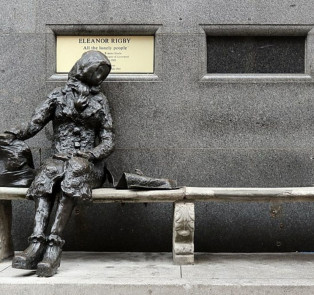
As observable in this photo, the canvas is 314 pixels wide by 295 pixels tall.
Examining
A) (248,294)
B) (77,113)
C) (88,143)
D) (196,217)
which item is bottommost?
(248,294)

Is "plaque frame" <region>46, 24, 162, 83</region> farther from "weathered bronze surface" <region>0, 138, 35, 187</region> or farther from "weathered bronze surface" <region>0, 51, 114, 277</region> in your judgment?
"weathered bronze surface" <region>0, 138, 35, 187</region>

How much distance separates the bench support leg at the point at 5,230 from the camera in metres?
4.93

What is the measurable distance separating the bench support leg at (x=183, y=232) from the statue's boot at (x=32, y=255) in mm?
1252

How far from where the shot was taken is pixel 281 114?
560 centimetres

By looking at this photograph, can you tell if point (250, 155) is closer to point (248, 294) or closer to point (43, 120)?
point (248, 294)

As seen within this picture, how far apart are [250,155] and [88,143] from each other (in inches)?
72.4

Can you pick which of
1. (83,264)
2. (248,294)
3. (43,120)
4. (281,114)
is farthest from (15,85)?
(248,294)

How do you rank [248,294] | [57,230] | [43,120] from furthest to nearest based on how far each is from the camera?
[43,120] < [57,230] < [248,294]

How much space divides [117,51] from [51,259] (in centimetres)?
258

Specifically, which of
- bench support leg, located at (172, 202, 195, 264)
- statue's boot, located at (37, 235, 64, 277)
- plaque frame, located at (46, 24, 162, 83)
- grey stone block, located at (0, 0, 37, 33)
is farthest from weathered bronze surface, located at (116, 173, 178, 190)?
grey stone block, located at (0, 0, 37, 33)

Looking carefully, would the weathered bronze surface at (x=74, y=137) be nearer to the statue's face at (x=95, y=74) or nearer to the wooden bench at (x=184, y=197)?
the statue's face at (x=95, y=74)

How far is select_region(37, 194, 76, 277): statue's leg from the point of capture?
4199 millimetres

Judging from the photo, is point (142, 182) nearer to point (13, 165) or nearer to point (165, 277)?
point (165, 277)

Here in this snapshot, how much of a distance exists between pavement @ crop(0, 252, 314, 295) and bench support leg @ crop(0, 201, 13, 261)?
0.15 m
